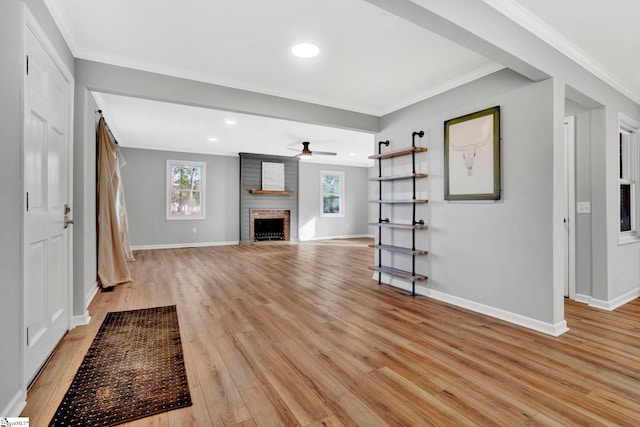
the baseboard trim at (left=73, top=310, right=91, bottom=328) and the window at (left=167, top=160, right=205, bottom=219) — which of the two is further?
the window at (left=167, top=160, right=205, bottom=219)

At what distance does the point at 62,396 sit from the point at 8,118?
4.95 ft

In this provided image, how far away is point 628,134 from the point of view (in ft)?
12.1

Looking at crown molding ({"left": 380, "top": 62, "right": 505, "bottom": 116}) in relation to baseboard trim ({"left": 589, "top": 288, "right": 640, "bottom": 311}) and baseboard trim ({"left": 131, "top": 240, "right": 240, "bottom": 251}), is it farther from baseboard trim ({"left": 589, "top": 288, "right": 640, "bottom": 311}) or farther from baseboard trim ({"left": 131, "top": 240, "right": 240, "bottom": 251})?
baseboard trim ({"left": 131, "top": 240, "right": 240, "bottom": 251})

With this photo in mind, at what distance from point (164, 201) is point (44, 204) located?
5.97 meters

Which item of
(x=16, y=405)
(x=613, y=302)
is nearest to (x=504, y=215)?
(x=613, y=302)

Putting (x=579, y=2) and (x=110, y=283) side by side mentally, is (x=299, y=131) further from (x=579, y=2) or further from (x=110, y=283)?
(x=579, y=2)

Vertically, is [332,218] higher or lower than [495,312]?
higher

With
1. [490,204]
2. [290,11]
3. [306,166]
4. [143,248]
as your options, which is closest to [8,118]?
[290,11]

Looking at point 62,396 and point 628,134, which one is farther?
point 628,134

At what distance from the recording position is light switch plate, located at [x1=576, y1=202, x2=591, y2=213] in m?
3.39

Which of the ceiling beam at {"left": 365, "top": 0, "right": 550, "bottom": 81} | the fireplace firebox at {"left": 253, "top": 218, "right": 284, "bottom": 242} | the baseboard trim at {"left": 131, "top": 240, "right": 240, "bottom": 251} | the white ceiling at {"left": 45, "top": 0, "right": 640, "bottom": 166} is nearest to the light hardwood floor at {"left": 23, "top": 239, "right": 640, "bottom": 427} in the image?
the ceiling beam at {"left": 365, "top": 0, "right": 550, "bottom": 81}

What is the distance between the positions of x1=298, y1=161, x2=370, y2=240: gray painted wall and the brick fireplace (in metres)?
0.60

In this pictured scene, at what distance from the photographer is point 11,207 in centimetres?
152

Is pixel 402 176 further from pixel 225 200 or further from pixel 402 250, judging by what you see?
pixel 225 200
